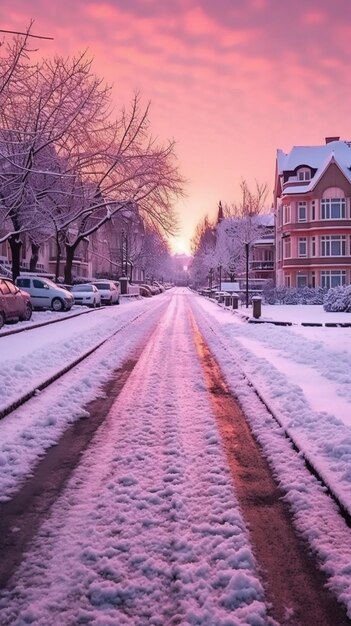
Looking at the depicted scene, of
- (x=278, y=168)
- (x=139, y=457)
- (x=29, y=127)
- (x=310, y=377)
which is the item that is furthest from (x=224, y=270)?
(x=139, y=457)

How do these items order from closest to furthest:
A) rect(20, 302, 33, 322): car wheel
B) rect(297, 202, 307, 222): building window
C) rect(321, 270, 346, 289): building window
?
rect(20, 302, 33, 322): car wheel → rect(321, 270, 346, 289): building window → rect(297, 202, 307, 222): building window

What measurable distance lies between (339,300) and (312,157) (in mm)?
28483

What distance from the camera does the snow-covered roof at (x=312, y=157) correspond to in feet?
164

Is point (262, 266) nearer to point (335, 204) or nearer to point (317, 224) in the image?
point (317, 224)

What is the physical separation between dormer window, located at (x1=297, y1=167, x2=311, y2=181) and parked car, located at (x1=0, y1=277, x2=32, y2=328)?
118ft

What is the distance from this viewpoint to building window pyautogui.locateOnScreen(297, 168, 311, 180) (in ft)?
167

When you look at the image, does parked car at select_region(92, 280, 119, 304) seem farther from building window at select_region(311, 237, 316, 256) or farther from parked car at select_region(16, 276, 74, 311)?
building window at select_region(311, 237, 316, 256)

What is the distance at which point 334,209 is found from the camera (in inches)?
1889

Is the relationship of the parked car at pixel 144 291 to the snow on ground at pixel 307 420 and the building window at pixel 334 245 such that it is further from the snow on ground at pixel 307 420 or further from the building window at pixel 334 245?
the snow on ground at pixel 307 420

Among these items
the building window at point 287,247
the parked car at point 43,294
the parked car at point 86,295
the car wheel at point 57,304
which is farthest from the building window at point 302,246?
the car wheel at point 57,304

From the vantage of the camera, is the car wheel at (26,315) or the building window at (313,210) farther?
the building window at (313,210)

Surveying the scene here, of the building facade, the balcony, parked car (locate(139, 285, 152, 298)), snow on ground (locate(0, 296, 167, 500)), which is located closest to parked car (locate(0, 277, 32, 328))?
snow on ground (locate(0, 296, 167, 500))

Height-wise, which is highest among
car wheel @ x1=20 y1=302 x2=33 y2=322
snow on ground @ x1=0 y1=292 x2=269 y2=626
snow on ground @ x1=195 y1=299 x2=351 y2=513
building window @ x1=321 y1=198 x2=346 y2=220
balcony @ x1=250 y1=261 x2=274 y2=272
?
building window @ x1=321 y1=198 x2=346 y2=220

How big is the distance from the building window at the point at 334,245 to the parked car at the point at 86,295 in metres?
22.1
